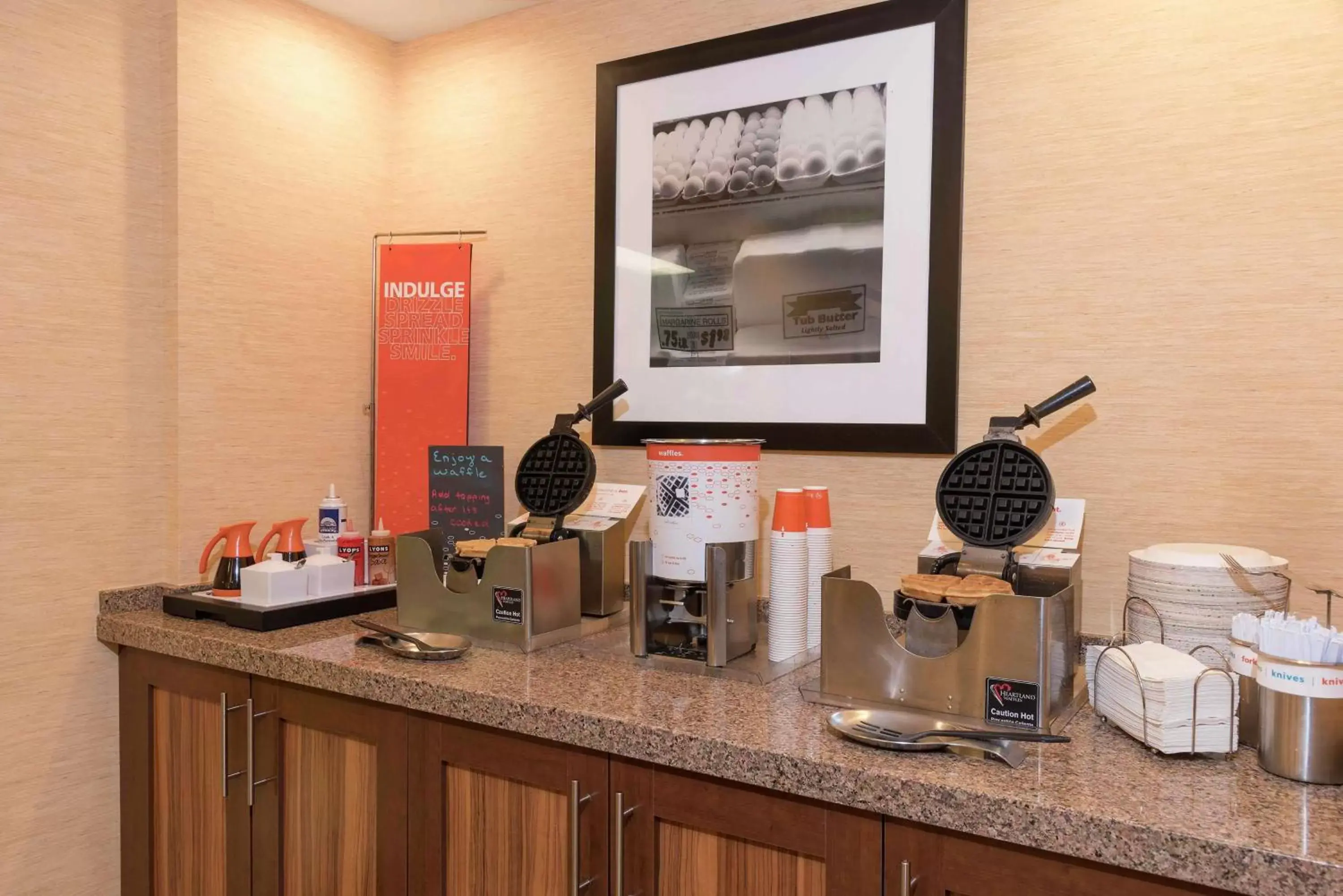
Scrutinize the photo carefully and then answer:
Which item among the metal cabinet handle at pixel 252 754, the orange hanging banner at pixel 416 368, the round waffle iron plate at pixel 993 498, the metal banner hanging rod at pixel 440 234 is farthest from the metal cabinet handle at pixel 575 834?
the metal banner hanging rod at pixel 440 234

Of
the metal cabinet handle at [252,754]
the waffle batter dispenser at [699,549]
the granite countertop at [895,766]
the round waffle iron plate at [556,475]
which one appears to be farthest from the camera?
the round waffle iron plate at [556,475]

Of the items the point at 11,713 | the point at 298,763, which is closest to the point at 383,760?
the point at 298,763

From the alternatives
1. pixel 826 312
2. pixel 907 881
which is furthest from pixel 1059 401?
pixel 907 881

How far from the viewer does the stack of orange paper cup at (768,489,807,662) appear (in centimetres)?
153

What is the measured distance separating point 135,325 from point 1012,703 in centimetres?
192

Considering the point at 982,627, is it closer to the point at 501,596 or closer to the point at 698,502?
the point at 698,502

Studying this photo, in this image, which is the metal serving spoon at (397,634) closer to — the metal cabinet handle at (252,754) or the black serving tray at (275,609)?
the black serving tray at (275,609)

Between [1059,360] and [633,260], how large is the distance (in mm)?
942

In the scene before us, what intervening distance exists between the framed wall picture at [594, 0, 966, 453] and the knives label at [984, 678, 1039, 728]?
600mm

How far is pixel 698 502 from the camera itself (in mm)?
1523

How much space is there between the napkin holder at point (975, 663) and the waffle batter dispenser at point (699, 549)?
19 centimetres

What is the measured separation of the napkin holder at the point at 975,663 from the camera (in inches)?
46.2

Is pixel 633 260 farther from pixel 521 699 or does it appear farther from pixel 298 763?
pixel 298 763

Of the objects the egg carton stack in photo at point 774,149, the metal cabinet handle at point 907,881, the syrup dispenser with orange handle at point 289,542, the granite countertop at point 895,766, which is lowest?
the metal cabinet handle at point 907,881
